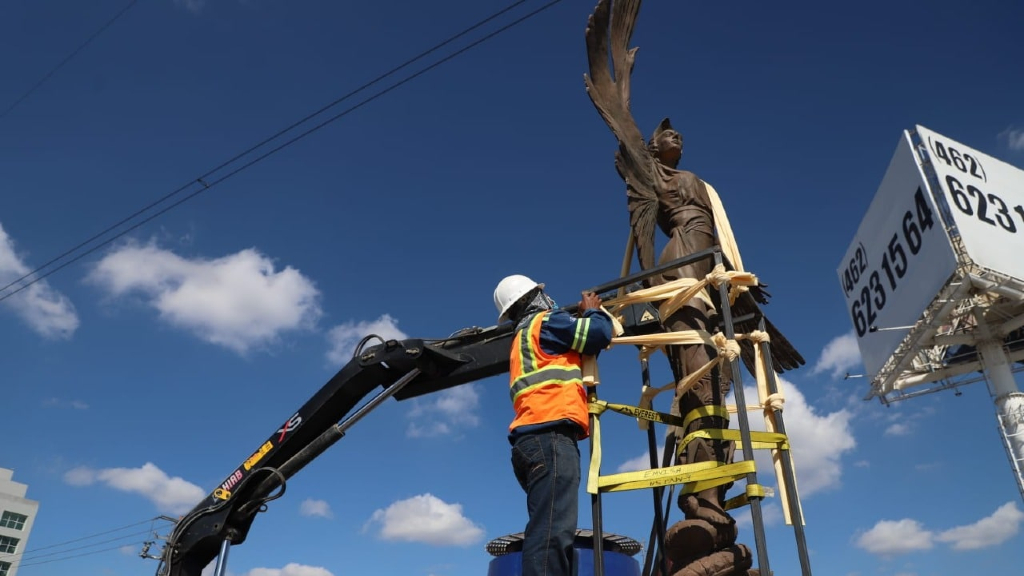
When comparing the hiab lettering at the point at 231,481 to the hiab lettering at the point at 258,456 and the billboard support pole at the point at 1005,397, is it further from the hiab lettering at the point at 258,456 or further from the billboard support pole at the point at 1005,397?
the billboard support pole at the point at 1005,397

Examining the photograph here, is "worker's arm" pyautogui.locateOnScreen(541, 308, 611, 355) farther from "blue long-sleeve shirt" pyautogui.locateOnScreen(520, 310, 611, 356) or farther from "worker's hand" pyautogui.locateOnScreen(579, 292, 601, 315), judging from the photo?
"worker's hand" pyautogui.locateOnScreen(579, 292, 601, 315)

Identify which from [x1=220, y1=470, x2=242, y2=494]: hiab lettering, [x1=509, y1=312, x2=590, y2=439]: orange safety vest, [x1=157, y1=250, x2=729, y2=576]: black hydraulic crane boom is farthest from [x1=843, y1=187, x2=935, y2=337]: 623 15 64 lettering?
[x1=220, y1=470, x2=242, y2=494]: hiab lettering

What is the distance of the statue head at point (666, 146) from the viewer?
7.54 meters

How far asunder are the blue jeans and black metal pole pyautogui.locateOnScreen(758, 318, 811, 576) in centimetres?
139

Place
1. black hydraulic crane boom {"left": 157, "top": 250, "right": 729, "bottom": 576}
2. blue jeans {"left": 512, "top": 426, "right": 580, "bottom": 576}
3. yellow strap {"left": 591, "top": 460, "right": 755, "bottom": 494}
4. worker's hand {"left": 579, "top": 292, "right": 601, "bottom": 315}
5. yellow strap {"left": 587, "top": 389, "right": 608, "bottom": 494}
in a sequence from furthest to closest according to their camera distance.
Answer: black hydraulic crane boom {"left": 157, "top": 250, "right": 729, "bottom": 576}
worker's hand {"left": 579, "top": 292, "right": 601, "bottom": 315}
yellow strap {"left": 587, "top": 389, "right": 608, "bottom": 494}
yellow strap {"left": 591, "top": 460, "right": 755, "bottom": 494}
blue jeans {"left": 512, "top": 426, "right": 580, "bottom": 576}

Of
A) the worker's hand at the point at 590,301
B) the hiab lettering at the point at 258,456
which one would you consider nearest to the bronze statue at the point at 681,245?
the worker's hand at the point at 590,301

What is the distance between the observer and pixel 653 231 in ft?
23.4

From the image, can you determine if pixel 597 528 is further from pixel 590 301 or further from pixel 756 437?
pixel 590 301

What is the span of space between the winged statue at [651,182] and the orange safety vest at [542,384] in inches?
76.7

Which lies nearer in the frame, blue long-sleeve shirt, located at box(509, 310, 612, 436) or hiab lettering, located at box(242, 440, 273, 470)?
blue long-sleeve shirt, located at box(509, 310, 612, 436)

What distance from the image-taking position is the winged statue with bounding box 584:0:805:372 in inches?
268

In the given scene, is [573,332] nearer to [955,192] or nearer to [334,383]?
[334,383]

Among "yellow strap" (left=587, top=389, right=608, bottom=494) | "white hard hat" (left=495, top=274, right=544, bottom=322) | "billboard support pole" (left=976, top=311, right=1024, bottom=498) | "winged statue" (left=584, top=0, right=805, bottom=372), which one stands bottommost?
"yellow strap" (left=587, top=389, right=608, bottom=494)

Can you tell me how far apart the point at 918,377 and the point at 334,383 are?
109 ft
